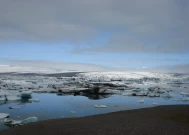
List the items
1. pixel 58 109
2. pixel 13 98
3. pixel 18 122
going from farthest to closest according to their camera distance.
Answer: pixel 13 98 → pixel 58 109 → pixel 18 122

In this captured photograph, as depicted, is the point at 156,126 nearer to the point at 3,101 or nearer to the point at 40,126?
the point at 40,126

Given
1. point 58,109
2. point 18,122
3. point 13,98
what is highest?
point 13,98

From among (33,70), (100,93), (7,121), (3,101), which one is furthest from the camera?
(33,70)

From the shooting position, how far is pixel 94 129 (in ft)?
23.4

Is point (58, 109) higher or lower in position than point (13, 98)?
lower

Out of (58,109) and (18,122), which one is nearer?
(18,122)

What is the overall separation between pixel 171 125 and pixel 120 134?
2.19 metres

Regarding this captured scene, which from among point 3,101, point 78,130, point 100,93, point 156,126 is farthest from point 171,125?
point 100,93

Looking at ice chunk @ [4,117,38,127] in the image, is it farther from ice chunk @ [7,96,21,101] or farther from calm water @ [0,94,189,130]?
ice chunk @ [7,96,21,101]

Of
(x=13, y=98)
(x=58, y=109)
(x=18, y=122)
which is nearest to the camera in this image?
(x=18, y=122)

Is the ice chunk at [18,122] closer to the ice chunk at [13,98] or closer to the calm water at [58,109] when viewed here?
the calm water at [58,109]

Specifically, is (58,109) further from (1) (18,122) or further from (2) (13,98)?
(2) (13,98)

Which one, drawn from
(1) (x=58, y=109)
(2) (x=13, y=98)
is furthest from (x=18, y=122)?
(2) (x=13, y=98)

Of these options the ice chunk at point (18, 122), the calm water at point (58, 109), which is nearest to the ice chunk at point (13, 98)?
the calm water at point (58, 109)
